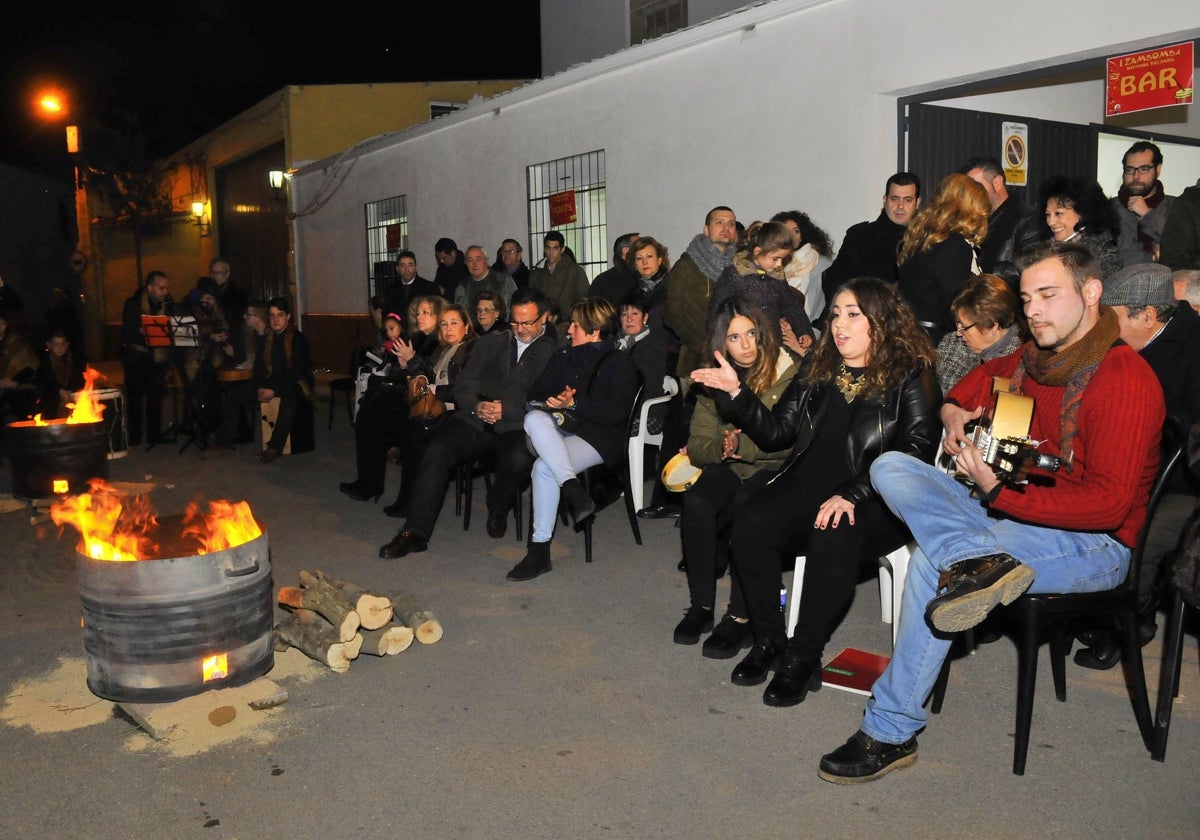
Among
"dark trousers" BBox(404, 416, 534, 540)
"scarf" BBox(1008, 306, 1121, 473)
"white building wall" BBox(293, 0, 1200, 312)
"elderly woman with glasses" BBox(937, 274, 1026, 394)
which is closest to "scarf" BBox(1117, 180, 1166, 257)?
"white building wall" BBox(293, 0, 1200, 312)

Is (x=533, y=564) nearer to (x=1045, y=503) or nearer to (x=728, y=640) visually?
(x=728, y=640)

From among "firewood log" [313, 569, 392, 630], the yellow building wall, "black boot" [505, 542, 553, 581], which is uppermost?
the yellow building wall

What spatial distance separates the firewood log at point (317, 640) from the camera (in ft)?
14.2

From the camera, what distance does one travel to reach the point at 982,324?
4.64 metres

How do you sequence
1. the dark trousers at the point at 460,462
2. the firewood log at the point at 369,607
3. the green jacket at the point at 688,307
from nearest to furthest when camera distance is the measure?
the firewood log at the point at 369,607 → the dark trousers at the point at 460,462 → the green jacket at the point at 688,307

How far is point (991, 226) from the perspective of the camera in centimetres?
604

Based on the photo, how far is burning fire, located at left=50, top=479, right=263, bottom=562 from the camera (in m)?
4.01

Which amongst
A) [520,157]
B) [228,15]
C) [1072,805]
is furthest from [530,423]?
[228,15]

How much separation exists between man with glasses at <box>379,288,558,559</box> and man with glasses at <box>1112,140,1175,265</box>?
3654 millimetres

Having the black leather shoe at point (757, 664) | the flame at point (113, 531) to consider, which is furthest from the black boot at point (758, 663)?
the flame at point (113, 531)

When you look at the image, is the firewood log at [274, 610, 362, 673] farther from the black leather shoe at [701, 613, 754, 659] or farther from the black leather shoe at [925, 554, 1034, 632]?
the black leather shoe at [925, 554, 1034, 632]

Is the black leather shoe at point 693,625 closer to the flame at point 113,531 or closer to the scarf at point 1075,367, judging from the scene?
the scarf at point 1075,367

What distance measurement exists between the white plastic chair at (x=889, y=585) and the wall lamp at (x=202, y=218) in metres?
22.2

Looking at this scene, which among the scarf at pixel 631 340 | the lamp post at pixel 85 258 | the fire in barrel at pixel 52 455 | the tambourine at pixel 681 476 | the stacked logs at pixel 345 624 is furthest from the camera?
the lamp post at pixel 85 258
